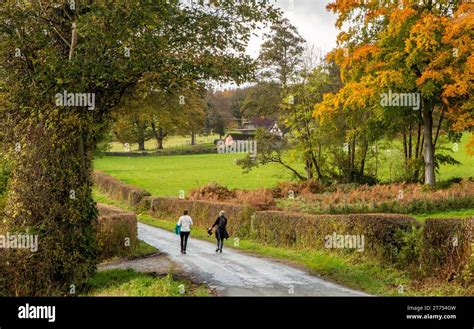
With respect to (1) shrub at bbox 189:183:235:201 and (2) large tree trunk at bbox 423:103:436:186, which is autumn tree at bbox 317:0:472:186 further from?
(1) shrub at bbox 189:183:235:201

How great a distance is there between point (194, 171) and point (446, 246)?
43.5 metres

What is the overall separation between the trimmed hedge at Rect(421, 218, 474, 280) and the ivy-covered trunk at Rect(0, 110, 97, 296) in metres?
10.5

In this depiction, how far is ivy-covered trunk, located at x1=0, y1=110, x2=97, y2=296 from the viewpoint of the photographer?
1530 centimetres

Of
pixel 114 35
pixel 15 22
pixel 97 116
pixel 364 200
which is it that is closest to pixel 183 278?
pixel 97 116

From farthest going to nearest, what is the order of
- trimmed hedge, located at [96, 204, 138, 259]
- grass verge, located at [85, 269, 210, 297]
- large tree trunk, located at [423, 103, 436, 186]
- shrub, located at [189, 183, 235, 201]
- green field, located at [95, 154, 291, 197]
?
green field, located at [95, 154, 291, 197] → shrub, located at [189, 183, 235, 201] → large tree trunk, located at [423, 103, 436, 186] → trimmed hedge, located at [96, 204, 138, 259] → grass verge, located at [85, 269, 210, 297]

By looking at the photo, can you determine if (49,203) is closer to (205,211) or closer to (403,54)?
(205,211)

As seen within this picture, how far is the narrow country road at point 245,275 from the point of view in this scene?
14859 mm

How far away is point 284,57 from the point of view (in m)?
45.1

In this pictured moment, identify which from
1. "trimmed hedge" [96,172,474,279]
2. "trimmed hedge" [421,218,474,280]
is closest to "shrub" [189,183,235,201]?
"trimmed hedge" [96,172,474,279]

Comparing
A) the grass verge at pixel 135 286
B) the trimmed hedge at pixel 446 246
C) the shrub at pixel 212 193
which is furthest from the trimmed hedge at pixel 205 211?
the trimmed hedge at pixel 446 246

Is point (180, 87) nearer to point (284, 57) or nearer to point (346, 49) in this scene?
point (346, 49)

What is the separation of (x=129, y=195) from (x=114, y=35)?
27741 mm

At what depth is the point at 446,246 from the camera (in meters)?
14.8

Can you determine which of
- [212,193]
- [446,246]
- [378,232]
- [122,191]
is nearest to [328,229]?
[378,232]
